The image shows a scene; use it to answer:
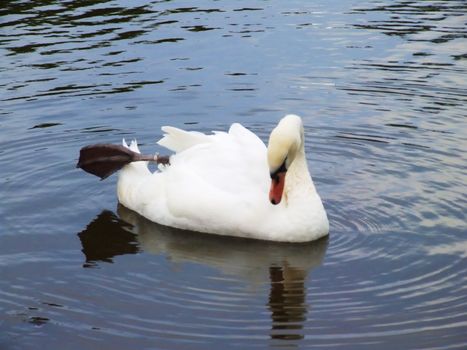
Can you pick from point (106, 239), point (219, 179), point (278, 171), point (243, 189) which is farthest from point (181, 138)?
point (278, 171)

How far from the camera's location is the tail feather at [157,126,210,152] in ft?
35.4

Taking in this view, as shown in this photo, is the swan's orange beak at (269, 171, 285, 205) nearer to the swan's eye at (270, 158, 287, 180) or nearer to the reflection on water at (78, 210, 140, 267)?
the swan's eye at (270, 158, 287, 180)

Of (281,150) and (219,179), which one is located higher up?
(281,150)

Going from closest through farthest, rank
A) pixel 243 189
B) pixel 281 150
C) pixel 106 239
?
pixel 281 150
pixel 243 189
pixel 106 239

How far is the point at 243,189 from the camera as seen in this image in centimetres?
1009

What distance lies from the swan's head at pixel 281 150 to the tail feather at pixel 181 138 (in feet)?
3.97

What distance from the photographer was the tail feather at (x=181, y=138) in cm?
1079

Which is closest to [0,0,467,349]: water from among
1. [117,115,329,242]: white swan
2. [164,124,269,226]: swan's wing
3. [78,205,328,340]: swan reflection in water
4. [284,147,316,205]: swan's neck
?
[78,205,328,340]: swan reflection in water

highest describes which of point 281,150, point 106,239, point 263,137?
point 281,150

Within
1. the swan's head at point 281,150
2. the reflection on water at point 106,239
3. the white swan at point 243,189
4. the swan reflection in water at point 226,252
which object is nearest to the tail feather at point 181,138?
the white swan at point 243,189

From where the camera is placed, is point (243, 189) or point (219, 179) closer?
point (243, 189)

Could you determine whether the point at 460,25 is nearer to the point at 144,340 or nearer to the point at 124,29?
the point at 124,29

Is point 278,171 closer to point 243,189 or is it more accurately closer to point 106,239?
point 243,189

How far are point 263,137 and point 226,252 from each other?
10.9ft
